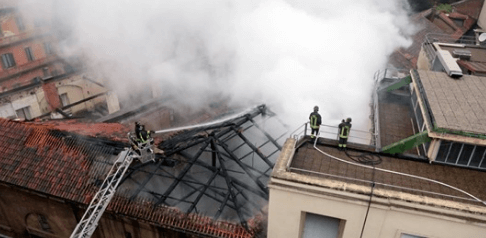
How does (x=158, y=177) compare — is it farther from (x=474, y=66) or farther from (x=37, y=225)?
(x=474, y=66)

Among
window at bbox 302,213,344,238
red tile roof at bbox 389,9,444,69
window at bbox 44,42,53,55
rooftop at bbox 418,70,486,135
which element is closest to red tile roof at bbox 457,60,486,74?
rooftop at bbox 418,70,486,135

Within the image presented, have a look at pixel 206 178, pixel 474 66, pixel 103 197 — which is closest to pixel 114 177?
pixel 103 197

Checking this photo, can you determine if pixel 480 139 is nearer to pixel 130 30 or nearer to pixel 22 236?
pixel 22 236

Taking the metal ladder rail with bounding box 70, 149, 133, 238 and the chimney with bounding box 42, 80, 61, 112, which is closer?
the metal ladder rail with bounding box 70, 149, 133, 238

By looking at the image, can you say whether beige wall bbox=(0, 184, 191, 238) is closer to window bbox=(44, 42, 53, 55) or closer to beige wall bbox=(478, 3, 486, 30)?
window bbox=(44, 42, 53, 55)

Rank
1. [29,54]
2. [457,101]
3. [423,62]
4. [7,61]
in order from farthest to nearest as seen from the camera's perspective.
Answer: [29,54] < [7,61] < [423,62] < [457,101]

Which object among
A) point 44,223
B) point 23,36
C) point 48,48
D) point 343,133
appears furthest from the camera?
point 48,48

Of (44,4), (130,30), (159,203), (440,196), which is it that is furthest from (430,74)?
Result: (44,4)

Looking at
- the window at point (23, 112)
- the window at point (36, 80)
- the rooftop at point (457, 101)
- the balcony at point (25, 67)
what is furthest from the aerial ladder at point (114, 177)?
the balcony at point (25, 67)
